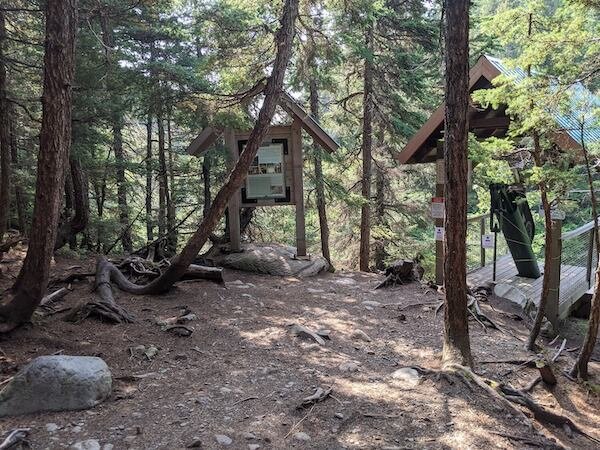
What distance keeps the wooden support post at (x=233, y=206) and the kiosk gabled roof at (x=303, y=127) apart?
0.88ft

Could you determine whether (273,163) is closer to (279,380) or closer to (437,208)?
(437,208)

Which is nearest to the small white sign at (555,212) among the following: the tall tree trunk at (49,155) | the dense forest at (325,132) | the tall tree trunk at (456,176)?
the dense forest at (325,132)

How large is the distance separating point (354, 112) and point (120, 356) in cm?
1182

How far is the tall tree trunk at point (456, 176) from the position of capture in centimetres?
445

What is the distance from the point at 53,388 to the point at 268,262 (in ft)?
22.3

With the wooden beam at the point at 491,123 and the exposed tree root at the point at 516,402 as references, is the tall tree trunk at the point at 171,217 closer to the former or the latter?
the wooden beam at the point at 491,123

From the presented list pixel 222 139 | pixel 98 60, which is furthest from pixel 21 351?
pixel 222 139

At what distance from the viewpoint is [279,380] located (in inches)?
180

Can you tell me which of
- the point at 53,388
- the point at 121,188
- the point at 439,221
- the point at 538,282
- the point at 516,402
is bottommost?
the point at 516,402

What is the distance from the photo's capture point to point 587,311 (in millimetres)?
9109

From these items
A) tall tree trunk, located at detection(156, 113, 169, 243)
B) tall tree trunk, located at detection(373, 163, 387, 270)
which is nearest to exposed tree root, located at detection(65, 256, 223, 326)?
tall tree trunk, located at detection(156, 113, 169, 243)

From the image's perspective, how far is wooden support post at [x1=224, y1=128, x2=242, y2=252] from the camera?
33.8 ft

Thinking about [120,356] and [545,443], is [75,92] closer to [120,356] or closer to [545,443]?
[120,356]

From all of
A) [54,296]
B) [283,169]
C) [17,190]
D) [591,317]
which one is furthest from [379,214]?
[54,296]
